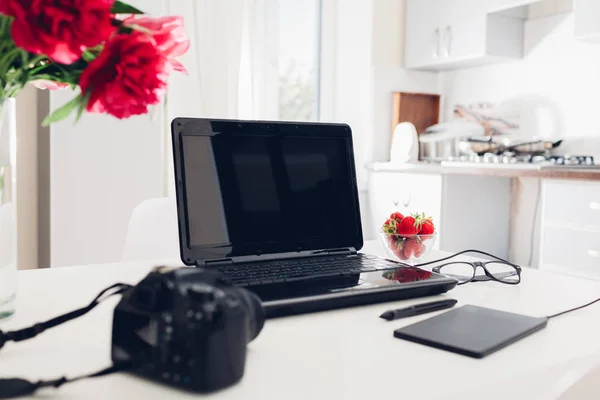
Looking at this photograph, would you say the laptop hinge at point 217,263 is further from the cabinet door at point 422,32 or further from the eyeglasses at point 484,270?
the cabinet door at point 422,32

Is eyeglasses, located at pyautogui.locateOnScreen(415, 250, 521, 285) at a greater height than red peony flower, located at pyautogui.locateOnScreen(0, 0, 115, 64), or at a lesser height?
lesser

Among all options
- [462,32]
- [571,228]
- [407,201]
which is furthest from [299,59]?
[571,228]

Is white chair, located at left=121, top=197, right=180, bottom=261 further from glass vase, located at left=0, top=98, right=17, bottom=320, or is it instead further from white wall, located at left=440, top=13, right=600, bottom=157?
white wall, located at left=440, top=13, right=600, bottom=157

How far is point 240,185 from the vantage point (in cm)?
90

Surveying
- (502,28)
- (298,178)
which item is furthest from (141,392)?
(502,28)

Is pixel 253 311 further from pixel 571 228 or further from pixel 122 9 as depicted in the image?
pixel 571 228

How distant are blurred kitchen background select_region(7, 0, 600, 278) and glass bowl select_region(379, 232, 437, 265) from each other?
1.54m

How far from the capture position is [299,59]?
3.69 m

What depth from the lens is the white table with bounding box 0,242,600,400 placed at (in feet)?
1.53

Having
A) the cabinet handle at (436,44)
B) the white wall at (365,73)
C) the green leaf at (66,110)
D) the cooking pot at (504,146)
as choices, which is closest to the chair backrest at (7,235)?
the green leaf at (66,110)

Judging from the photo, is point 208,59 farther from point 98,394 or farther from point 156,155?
point 98,394

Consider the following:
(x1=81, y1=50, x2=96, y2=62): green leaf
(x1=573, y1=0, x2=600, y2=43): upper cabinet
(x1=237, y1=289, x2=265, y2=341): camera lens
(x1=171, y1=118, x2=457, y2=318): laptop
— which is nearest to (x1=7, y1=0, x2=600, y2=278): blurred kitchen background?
(x1=573, y1=0, x2=600, y2=43): upper cabinet

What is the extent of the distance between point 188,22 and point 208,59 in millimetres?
198

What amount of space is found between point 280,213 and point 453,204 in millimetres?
2212
